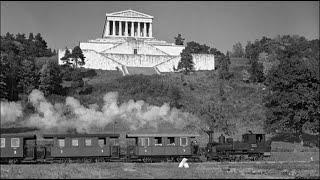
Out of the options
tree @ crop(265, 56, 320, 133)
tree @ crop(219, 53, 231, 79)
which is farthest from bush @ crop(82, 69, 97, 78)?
tree @ crop(265, 56, 320, 133)

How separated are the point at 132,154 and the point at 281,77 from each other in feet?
82.7

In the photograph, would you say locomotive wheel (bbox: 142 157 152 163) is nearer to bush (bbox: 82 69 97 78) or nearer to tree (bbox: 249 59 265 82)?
bush (bbox: 82 69 97 78)

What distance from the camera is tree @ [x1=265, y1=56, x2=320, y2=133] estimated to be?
53875 millimetres

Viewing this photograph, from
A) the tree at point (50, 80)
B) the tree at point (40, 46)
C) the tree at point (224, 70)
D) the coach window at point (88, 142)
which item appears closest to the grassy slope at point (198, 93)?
the tree at point (224, 70)

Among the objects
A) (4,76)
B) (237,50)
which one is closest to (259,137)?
(4,76)

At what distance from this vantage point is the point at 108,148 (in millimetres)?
37812

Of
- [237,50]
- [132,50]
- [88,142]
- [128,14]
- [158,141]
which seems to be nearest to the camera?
[88,142]

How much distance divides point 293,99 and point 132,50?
6397cm

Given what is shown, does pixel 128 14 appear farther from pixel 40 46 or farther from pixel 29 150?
pixel 29 150

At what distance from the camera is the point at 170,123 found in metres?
54.2

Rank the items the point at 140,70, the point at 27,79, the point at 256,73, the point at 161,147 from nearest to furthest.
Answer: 1. the point at 161,147
2. the point at 27,79
3. the point at 256,73
4. the point at 140,70

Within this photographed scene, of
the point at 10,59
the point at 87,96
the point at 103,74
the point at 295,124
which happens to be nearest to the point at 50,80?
the point at 87,96

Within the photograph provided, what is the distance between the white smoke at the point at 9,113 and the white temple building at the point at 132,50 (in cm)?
4647

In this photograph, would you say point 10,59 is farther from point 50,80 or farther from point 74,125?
point 74,125
